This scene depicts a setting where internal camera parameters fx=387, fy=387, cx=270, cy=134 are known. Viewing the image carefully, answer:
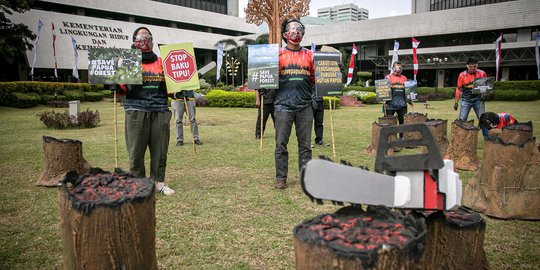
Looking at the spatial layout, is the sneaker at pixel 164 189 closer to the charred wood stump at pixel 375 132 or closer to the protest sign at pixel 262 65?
the protest sign at pixel 262 65

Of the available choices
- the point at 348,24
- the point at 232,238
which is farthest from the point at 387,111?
the point at 348,24

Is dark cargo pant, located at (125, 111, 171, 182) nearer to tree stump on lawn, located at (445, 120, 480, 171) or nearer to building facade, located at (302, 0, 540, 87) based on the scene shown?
tree stump on lawn, located at (445, 120, 480, 171)

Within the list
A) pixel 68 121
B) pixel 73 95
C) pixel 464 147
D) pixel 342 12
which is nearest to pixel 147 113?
pixel 464 147

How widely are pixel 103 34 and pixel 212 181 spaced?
3718 cm

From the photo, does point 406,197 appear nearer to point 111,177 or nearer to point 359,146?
point 111,177

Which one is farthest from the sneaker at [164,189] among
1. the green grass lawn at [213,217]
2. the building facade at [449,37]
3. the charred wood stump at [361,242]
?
the building facade at [449,37]

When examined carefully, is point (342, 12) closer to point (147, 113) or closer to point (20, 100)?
point (20, 100)

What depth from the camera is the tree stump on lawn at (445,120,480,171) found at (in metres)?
6.44

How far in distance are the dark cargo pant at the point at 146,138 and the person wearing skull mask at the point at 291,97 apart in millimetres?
1513

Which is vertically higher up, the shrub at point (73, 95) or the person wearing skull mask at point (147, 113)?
the shrub at point (73, 95)

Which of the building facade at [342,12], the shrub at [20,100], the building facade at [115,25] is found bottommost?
the shrub at [20,100]

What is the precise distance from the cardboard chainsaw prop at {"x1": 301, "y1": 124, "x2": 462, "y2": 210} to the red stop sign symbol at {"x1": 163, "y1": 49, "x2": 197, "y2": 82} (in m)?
4.11

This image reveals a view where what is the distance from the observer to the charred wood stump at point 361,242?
1.71m

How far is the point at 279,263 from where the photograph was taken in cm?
312
